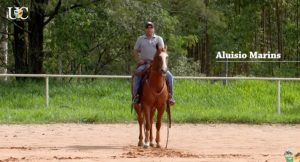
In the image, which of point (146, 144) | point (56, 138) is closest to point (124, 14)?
point (56, 138)

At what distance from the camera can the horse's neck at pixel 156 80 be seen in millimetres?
12852

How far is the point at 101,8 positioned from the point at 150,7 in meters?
1.98

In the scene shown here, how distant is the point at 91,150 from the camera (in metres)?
12.6

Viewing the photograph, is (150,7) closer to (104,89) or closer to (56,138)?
(104,89)

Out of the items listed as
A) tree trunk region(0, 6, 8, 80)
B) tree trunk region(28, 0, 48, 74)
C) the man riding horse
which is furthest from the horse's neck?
tree trunk region(0, 6, 8, 80)

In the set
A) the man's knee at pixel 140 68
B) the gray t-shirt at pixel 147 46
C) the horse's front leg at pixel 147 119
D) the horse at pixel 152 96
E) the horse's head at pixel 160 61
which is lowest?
the horse's front leg at pixel 147 119

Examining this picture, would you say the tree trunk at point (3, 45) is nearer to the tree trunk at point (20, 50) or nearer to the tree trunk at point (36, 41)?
the tree trunk at point (20, 50)

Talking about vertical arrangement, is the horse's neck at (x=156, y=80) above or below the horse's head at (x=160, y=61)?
below

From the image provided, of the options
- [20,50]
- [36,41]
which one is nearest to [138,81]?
[36,41]

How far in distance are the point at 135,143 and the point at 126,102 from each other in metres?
6.88

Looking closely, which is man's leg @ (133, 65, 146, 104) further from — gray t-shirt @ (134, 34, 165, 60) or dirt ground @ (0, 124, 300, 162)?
dirt ground @ (0, 124, 300, 162)

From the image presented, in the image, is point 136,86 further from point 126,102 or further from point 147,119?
point 126,102

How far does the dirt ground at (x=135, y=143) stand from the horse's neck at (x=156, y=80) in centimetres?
117

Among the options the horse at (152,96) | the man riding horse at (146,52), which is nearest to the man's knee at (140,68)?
the man riding horse at (146,52)
